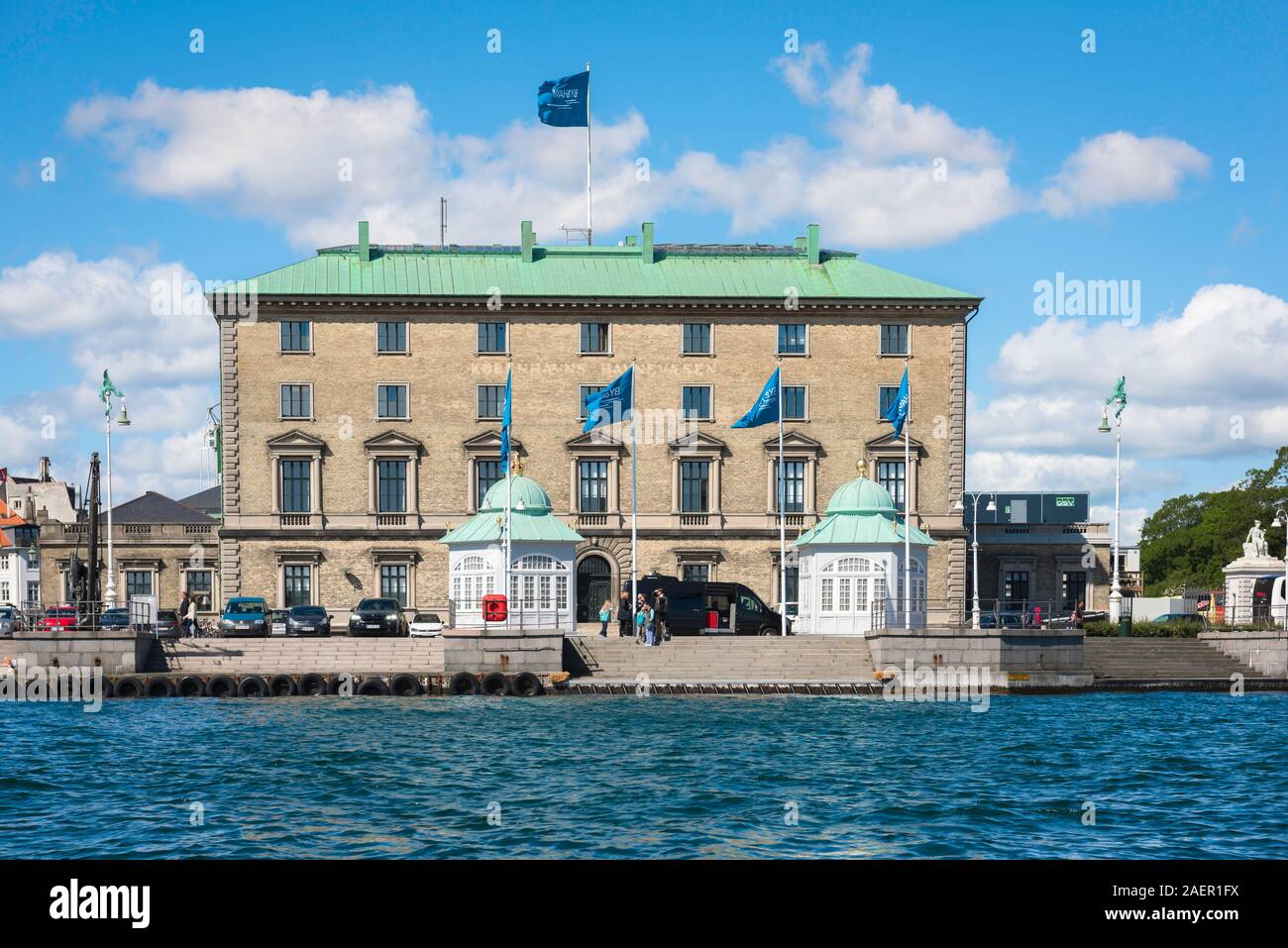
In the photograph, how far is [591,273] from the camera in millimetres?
75938

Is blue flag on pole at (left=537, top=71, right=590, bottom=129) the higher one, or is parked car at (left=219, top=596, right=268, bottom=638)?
blue flag on pole at (left=537, top=71, right=590, bottom=129)

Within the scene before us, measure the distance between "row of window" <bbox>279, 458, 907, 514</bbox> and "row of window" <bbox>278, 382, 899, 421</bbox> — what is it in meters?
2.17

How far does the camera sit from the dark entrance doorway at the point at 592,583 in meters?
73.5

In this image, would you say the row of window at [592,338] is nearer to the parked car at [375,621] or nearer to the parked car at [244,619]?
the parked car at [244,619]

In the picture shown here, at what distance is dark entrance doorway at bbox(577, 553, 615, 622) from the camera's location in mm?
73500

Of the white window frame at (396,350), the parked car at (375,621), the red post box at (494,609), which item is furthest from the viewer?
the white window frame at (396,350)

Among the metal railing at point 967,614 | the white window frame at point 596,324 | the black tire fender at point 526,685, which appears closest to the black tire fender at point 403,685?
the black tire fender at point 526,685

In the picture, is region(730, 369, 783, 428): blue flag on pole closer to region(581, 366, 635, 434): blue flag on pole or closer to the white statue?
region(581, 366, 635, 434): blue flag on pole

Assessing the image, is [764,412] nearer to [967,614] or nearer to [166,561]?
[967,614]

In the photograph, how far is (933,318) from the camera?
74750 mm

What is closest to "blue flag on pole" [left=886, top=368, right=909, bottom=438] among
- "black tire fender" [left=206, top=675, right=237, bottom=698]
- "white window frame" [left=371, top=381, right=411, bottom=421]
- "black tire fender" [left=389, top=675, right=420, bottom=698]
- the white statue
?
"black tire fender" [left=389, top=675, right=420, bottom=698]

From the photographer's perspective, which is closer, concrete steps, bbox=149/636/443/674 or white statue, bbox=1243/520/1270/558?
concrete steps, bbox=149/636/443/674

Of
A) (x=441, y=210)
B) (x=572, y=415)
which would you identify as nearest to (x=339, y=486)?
(x=572, y=415)

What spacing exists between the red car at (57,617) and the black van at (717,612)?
23.5 m
